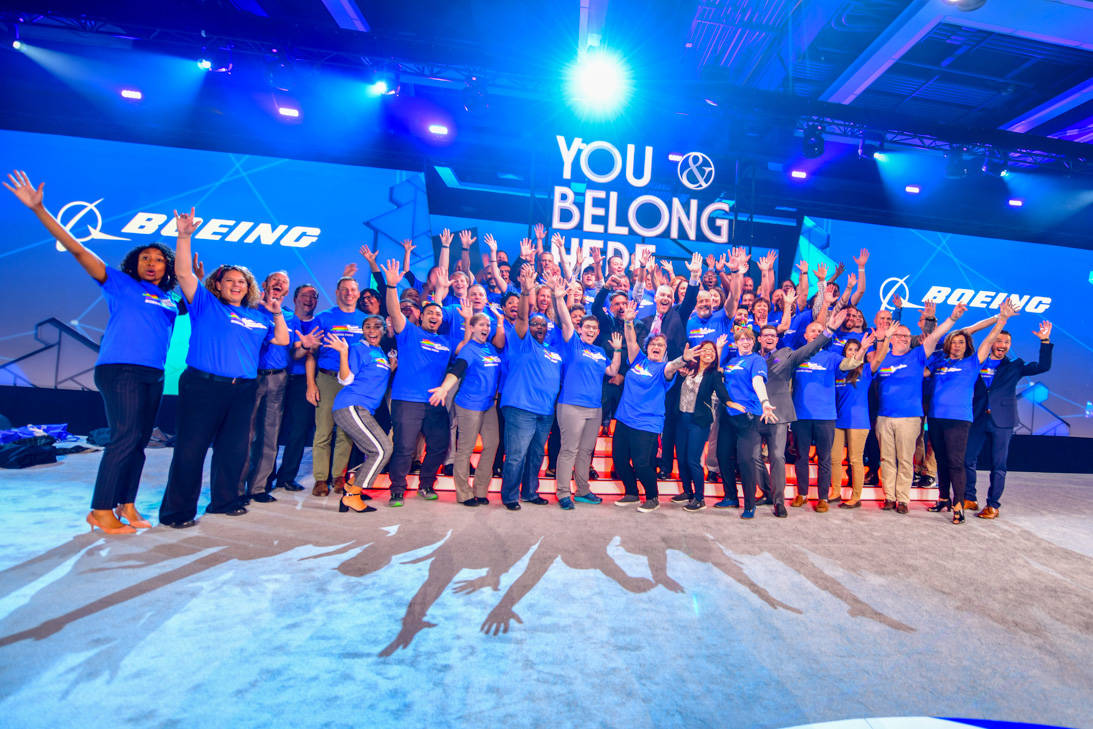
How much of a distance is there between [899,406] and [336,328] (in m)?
5.29

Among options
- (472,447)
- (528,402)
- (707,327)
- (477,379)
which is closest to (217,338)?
(477,379)

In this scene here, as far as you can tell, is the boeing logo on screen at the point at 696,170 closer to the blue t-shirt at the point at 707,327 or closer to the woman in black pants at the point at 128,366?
the blue t-shirt at the point at 707,327

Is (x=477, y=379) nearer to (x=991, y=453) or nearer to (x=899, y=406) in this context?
(x=899, y=406)

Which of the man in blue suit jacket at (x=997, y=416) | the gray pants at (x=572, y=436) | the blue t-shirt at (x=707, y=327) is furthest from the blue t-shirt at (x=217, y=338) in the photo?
the man in blue suit jacket at (x=997, y=416)

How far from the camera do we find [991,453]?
494 centimetres

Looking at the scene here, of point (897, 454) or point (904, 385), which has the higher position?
point (904, 385)

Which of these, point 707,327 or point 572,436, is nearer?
point 572,436

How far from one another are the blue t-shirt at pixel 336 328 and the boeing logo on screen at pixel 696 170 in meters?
5.83

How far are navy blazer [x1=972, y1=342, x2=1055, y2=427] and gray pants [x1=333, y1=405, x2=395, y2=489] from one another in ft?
18.5

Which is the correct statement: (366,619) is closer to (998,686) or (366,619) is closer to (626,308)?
(998,686)

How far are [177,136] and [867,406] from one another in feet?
31.5

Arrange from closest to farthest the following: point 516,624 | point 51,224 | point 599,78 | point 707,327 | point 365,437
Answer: point 516,624, point 51,224, point 365,437, point 707,327, point 599,78

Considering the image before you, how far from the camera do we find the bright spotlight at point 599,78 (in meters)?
6.84

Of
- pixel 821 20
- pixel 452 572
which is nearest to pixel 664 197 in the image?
pixel 821 20
